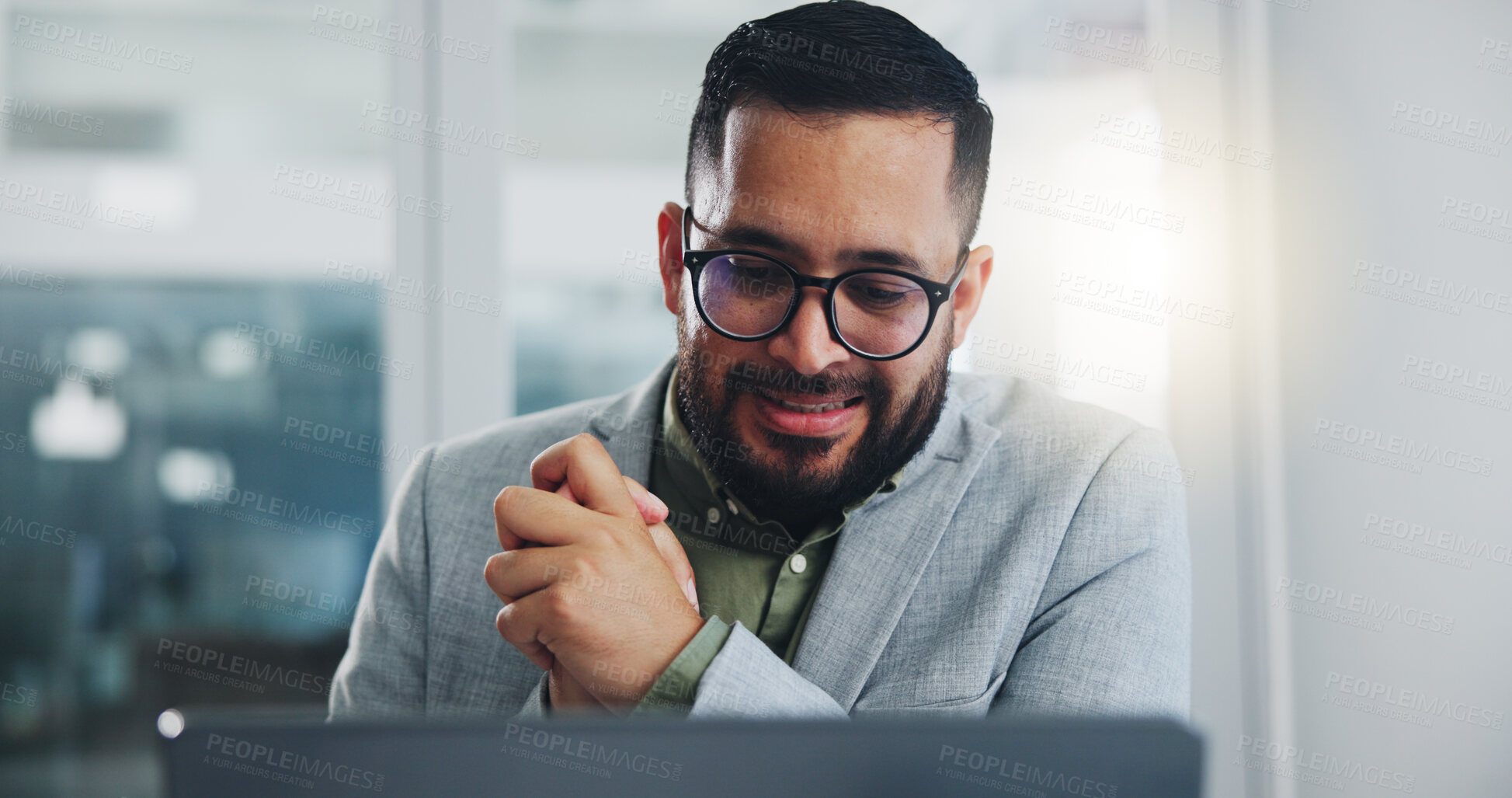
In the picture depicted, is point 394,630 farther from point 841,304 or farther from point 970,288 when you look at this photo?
point 970,288

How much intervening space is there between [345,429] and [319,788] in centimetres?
223

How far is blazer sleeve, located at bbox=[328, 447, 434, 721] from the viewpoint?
136 centimetres

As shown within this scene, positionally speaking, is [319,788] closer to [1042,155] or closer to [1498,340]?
[1498,340]

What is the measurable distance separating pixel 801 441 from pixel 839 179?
319mm

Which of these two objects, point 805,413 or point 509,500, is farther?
point 805,413

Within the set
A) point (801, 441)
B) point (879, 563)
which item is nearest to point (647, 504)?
point (801, 441)

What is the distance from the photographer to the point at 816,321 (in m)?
1.16

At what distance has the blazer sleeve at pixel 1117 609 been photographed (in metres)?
1.15

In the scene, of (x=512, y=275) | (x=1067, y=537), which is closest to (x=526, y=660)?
(x=1067, y=537)

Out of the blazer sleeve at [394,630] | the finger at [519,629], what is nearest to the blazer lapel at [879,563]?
the finger at [519,629]

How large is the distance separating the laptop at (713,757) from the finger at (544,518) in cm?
51

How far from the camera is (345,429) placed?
8.25 feet

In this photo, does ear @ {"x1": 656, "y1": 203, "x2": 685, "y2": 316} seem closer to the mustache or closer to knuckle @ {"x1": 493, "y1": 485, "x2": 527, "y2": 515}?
the mustache

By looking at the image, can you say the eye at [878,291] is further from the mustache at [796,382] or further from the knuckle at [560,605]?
the knuckle at [560,605]
